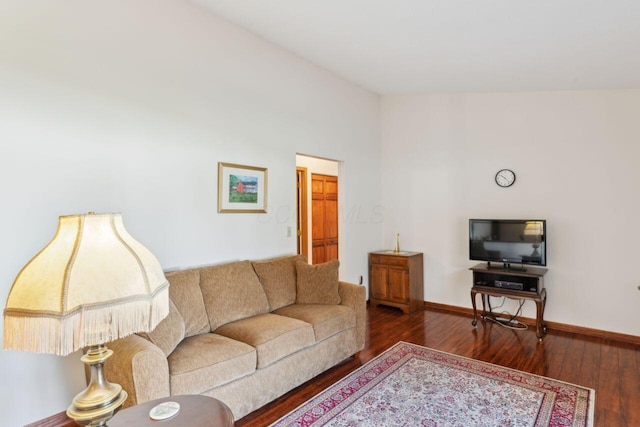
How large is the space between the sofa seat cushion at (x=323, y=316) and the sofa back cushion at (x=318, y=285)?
92 millimetres

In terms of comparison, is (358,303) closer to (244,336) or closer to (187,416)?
(244,336)

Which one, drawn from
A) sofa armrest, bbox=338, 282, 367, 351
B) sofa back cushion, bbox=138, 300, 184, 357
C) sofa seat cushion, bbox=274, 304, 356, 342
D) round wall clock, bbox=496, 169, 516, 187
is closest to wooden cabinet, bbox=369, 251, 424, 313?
round wall clock, bbox=496, 169, 516, 187

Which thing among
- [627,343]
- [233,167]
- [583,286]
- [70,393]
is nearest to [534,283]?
[583,286]

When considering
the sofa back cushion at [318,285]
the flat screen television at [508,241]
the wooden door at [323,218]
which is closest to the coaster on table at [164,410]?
the sofa back cushion at [318,285]

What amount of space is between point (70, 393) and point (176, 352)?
83 cm

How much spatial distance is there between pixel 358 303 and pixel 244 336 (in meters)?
1.16

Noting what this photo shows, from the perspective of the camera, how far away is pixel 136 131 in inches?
104

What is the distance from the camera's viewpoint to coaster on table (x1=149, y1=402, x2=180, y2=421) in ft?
4.40

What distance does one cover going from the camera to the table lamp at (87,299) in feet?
3.28

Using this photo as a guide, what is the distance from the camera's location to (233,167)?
131 inches

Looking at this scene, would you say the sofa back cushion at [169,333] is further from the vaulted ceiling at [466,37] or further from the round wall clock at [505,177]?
the round wall clock at [505,177]

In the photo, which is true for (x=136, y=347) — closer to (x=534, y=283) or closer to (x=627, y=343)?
(x=534, y=283)

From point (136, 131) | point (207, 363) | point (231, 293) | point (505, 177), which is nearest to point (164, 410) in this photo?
point (207, 363)

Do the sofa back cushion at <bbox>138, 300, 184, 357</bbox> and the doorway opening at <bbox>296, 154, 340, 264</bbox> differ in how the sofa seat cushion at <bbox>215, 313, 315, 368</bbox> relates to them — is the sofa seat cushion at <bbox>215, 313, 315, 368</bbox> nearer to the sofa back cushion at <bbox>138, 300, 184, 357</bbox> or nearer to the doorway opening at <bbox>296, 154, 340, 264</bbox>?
the sofa back cushion at <bbox>138, 300, 184, 357</bbox>
